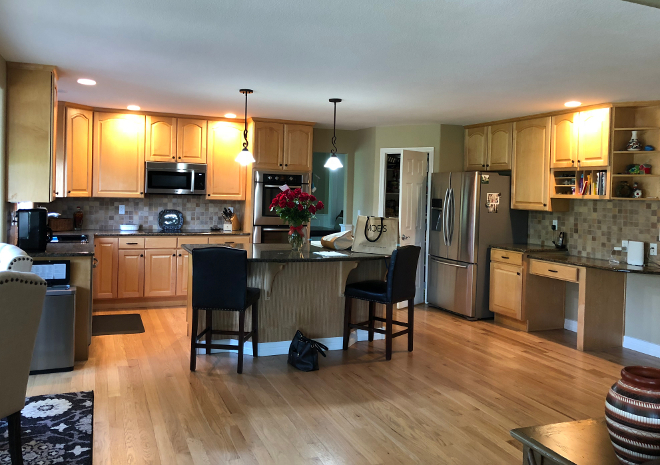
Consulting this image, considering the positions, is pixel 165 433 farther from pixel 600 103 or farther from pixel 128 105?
pixel 600 103

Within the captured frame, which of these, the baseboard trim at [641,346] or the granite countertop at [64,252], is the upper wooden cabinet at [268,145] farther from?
the baseboard trim at [641,346]

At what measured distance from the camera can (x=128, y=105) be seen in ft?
19.7

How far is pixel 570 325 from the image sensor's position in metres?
5.84

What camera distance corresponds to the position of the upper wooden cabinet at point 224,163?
676 centimetres

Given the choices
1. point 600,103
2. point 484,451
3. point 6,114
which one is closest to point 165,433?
point 484,451

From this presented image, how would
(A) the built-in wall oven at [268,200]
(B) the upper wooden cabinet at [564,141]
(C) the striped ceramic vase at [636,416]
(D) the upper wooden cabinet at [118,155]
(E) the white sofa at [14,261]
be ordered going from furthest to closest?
(A) the built-in wall oven at [268,200] → (D) the upper wooden cabinet at [118,155] → (B) the upper wooden cabinet at [564,141] → (E) the white sofa at [14,261] → (C) the striped ceramic vase at [636,416]

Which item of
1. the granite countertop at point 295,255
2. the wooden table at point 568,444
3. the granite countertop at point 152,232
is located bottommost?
the wooden table at point 568,444

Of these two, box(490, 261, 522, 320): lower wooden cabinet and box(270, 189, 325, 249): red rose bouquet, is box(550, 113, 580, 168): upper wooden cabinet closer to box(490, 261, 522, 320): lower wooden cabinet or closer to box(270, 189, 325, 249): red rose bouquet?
box(490, 261, 522, 320): lower wooden cabinet

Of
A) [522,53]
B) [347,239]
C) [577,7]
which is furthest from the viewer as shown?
[347,239]

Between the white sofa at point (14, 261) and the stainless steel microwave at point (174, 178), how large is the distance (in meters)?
3.76

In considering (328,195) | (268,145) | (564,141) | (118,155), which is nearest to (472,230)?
(564,141)

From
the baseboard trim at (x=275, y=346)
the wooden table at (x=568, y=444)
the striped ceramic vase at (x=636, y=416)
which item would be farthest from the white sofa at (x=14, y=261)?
the striped ceramic vase at (x=636, y=416)

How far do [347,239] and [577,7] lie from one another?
2.77m

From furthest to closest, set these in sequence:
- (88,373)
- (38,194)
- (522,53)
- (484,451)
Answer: (38,194)
(88,373)
(522,53)
(484,451)
